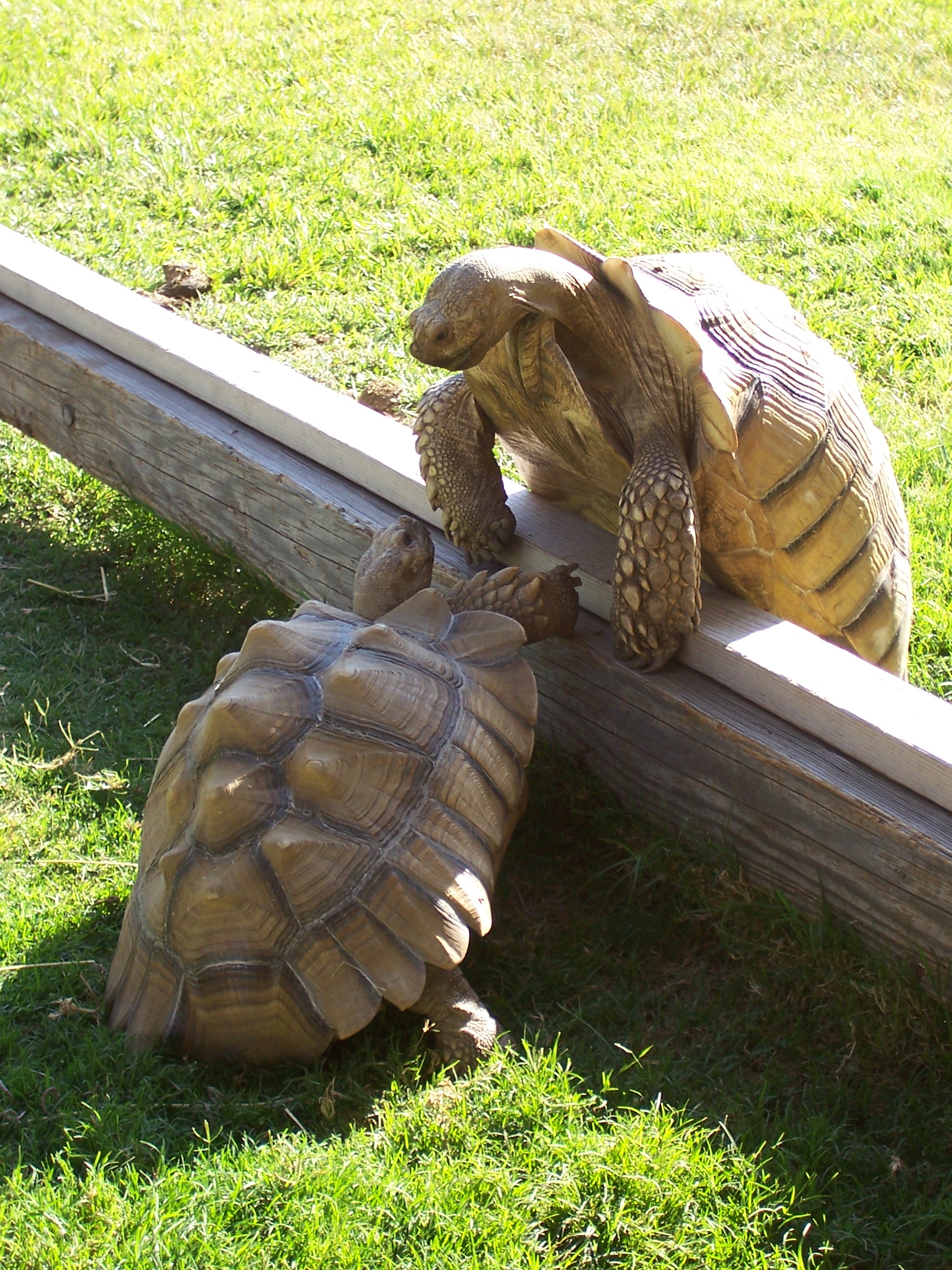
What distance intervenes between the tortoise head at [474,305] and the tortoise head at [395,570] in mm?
531

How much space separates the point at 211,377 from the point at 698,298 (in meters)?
1.40

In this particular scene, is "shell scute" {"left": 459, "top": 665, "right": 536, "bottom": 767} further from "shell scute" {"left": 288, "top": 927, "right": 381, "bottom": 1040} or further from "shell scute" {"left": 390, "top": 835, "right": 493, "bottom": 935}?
"shell scute" {"left": 288, "top": 927, "right": 381, "bottom": 1040}

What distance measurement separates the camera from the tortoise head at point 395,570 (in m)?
2.50

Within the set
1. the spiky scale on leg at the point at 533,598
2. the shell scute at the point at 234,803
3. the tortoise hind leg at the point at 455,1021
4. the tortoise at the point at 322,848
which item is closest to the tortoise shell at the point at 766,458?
the spiky scale on leg at the point at 533,598

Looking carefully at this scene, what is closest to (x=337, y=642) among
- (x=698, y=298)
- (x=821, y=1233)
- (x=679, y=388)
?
(x=679, y=388)

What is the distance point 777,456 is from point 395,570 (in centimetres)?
78

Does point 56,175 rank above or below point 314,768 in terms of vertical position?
below

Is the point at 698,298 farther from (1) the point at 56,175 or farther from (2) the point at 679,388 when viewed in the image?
(1) the point at 56,175

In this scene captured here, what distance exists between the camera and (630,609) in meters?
2.25

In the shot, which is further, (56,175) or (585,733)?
(56,175)

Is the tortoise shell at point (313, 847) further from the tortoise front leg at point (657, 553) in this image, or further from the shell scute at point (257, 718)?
the tortoise front leg at point (657, 553)

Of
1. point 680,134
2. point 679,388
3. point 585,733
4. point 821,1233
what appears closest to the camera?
point 821,1233

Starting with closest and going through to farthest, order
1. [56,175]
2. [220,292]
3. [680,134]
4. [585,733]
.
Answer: [585,733]
[220,292]
[56,175]
[680,134]

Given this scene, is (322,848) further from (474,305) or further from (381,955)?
(474,305)
